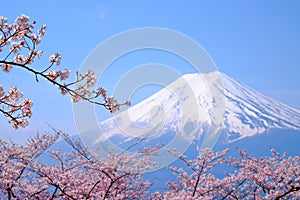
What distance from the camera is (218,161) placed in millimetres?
6164

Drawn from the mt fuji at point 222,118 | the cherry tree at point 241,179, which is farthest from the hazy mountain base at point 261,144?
the cherry tree at point 241,179

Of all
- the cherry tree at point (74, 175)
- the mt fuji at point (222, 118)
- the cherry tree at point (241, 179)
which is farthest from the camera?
the mt fuji at point (222, 118)

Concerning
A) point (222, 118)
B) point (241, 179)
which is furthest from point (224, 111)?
point (241, 179)

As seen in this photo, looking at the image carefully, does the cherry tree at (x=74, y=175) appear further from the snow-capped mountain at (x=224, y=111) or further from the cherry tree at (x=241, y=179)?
the snow-capped mountain at (x=224, y=111)

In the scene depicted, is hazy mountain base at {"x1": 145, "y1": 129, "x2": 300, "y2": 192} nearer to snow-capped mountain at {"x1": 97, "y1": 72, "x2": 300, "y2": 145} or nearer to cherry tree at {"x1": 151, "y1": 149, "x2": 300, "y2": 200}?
snow-capped mountain at {"x1": 97, "y1": 72, "x2": 300, "y2": 145}

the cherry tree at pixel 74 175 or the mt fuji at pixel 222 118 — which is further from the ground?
the mt fuji at pixel 222 118

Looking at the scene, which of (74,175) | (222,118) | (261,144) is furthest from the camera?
(261,144)

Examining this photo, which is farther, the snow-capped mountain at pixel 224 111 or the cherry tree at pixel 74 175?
the snow-capped mountain at pixel 224 111

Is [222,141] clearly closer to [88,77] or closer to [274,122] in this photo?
[274,122]

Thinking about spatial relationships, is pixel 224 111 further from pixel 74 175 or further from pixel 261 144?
pixel 74 175

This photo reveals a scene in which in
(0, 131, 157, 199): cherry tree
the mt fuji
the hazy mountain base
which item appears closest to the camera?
(0, 131, 157, 199): cherry tree

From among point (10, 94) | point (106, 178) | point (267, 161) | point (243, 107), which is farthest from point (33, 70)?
point (243, 107)

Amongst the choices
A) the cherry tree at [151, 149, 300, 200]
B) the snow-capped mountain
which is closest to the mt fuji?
the snow-capped mountain

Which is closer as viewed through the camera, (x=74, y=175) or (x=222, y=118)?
(x=74, y=175)
